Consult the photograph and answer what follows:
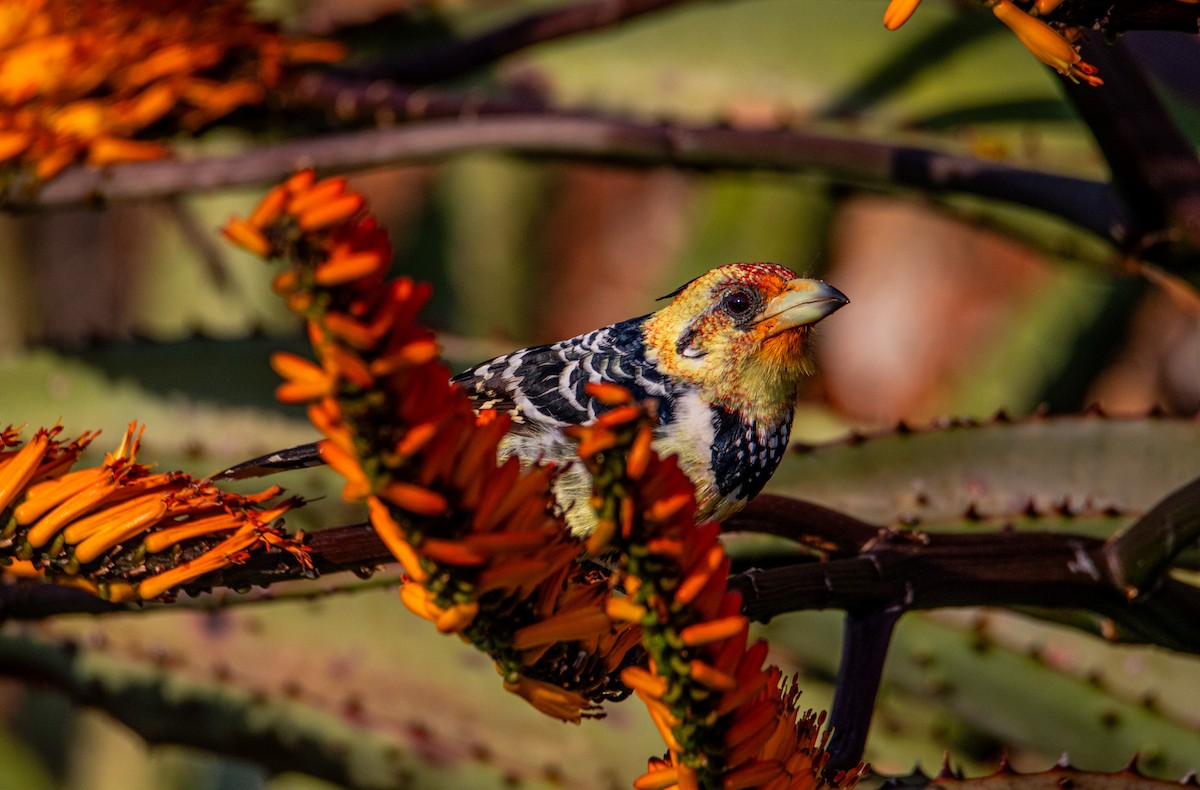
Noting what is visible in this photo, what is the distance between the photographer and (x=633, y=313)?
2.05 m

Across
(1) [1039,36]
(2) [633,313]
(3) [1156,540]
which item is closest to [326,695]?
(3) [1156,540]

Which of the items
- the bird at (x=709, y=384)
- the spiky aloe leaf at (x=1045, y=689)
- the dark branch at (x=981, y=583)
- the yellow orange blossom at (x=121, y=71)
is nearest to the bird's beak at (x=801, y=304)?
the bird at (x=709, y=384)

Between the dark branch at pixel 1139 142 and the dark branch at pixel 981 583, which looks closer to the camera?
the dark branch at pixel 981 583

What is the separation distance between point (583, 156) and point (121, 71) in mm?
486

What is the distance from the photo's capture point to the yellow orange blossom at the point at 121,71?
1255 mm

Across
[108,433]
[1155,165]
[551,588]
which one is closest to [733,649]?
[551,588]

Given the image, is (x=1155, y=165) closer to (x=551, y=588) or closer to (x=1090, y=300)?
(x=551, y=588)

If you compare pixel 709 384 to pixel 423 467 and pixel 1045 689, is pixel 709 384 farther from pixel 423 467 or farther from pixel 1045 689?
pixel 1045 689

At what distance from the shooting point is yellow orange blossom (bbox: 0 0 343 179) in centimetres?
125

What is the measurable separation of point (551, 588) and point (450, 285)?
5.04ft

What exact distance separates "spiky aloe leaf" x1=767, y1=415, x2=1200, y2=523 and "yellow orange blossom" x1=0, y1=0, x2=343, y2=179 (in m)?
0.74

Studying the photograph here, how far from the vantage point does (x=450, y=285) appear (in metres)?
2.06

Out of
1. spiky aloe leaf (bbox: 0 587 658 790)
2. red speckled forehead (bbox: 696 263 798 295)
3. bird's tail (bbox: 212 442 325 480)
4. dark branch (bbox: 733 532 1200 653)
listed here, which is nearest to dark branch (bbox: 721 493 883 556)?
dark branch (bbox: 733 532 1200 653)

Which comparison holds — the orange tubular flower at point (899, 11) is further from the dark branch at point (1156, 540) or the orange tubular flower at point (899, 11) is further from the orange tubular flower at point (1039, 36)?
the dark branch at point (1156, 540)
